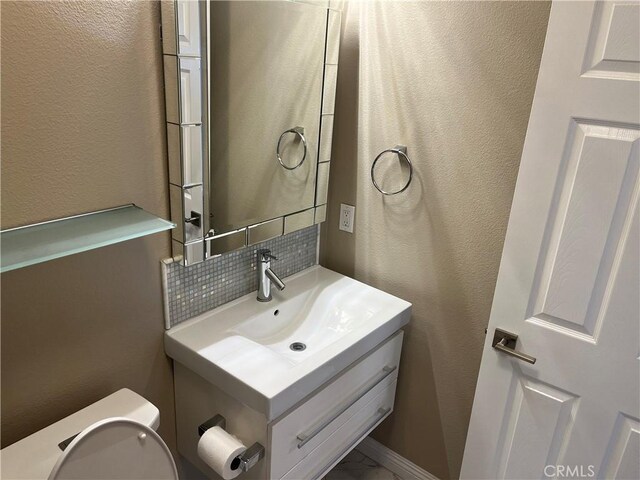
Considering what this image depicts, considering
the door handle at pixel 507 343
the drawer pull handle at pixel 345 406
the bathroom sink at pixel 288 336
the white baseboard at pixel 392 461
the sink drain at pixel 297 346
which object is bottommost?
the white baseboard at pixel 392 461

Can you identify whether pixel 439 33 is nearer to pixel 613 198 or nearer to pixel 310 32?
pixel 310 32

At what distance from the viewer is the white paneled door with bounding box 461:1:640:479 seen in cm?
123

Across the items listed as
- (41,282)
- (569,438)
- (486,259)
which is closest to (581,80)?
(486,259)

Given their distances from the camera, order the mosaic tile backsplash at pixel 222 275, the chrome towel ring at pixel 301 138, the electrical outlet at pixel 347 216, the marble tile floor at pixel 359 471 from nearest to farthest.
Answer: the mosaic tile backsplash at pixel 222 275 → the chrome towel ring at pixel 301 138 → the electrical outlet at pixel 347 216 → the marble tile floor at pixel 359 471

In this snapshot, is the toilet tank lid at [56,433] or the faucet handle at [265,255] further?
the faucet handle at [265,255]

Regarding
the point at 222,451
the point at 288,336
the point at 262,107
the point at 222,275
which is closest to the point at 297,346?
the point at 288,336

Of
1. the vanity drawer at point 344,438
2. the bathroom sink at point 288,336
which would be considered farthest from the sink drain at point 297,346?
the vanity drawer at point 344,438

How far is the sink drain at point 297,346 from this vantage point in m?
1.76

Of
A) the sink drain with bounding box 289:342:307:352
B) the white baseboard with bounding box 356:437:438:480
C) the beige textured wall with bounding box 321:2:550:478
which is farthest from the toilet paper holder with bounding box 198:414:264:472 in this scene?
the white baseboard with bounding box 356:437:438:480

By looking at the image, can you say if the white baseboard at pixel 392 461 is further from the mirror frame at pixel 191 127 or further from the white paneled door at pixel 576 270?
the mirror frame at pixel 191 127

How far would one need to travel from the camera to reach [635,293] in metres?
1.29

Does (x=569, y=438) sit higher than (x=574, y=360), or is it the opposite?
(x=574, y=360)

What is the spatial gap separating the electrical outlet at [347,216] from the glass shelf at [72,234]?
2.80 ft

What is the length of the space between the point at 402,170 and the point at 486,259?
419 mm
